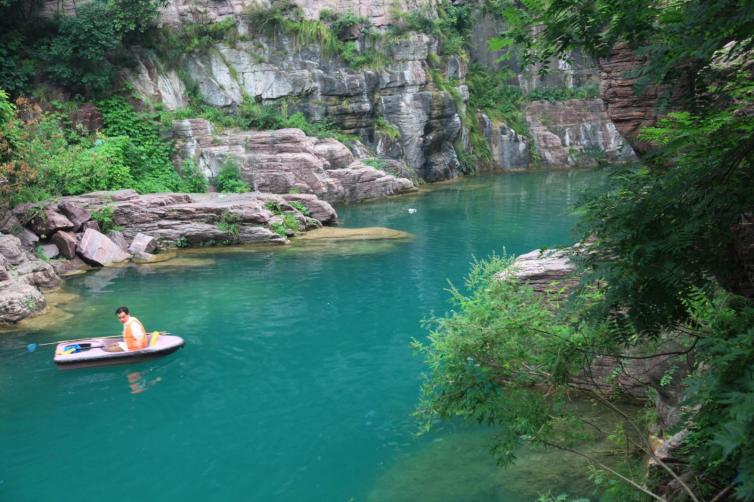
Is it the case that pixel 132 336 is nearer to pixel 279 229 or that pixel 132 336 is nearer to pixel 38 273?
pixel 38 273

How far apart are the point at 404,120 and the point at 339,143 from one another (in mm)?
5052

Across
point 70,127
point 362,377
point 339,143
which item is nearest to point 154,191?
point 70,127

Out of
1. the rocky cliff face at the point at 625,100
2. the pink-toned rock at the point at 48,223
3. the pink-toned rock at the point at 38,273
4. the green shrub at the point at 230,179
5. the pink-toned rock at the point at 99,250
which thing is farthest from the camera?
the green shrub at the point at 230,179

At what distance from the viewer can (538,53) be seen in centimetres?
383

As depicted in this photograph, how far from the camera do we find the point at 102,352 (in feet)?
35.1

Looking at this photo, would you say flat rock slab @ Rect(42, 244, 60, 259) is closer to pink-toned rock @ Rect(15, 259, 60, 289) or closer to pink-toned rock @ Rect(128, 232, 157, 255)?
pink-toned rock @ Rect(15, 259, 60, 289)

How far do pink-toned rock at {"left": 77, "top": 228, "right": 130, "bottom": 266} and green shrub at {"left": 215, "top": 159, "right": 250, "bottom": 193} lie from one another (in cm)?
659

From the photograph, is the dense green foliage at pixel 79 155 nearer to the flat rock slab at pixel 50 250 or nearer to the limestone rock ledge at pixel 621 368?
the flat rock slab at pixel 50 250

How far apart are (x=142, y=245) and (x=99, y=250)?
1.17 meters

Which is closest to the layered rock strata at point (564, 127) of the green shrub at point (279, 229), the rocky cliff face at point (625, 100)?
the green shrub at point (279, 229)

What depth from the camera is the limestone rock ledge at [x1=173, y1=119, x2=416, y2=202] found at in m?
24.8

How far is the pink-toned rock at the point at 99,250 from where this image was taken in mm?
17516

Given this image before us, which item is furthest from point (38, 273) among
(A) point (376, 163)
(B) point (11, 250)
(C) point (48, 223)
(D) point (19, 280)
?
(A) point (376, 163)

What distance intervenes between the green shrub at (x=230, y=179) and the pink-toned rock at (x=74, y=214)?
6463mm
